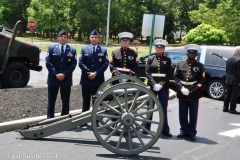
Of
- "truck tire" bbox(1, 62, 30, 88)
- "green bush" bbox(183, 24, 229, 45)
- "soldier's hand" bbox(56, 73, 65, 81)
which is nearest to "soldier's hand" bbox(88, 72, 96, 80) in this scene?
"soldier's hand" bbox(56, 73, 65, 81)

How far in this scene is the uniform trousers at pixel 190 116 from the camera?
6.05m

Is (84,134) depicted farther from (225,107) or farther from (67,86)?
(225,107)

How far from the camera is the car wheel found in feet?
33.5

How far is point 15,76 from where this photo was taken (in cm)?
1023

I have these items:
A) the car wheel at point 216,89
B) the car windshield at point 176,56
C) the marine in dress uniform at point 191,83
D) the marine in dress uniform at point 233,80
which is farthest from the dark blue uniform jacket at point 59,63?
the car wheel at point 216,89

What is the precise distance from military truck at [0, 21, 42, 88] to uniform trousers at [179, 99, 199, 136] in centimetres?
551

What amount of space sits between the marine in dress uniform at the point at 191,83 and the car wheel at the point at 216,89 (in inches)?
173

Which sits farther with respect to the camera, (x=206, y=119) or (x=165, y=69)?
(x=206, y=119)

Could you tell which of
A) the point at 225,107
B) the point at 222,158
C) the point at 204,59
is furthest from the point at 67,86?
the point at 204,59

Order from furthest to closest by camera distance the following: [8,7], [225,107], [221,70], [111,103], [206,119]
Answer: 1. [8,7]
2. [221,70]
3. [225,107]
4. [206,119]
5. [111,103]

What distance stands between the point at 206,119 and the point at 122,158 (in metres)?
3.46

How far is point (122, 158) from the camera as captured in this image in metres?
4.93

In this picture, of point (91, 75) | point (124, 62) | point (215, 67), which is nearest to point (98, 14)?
point (215, 67)

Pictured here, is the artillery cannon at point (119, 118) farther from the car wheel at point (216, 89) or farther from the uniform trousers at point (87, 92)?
the car wheel at point (216, 89)
